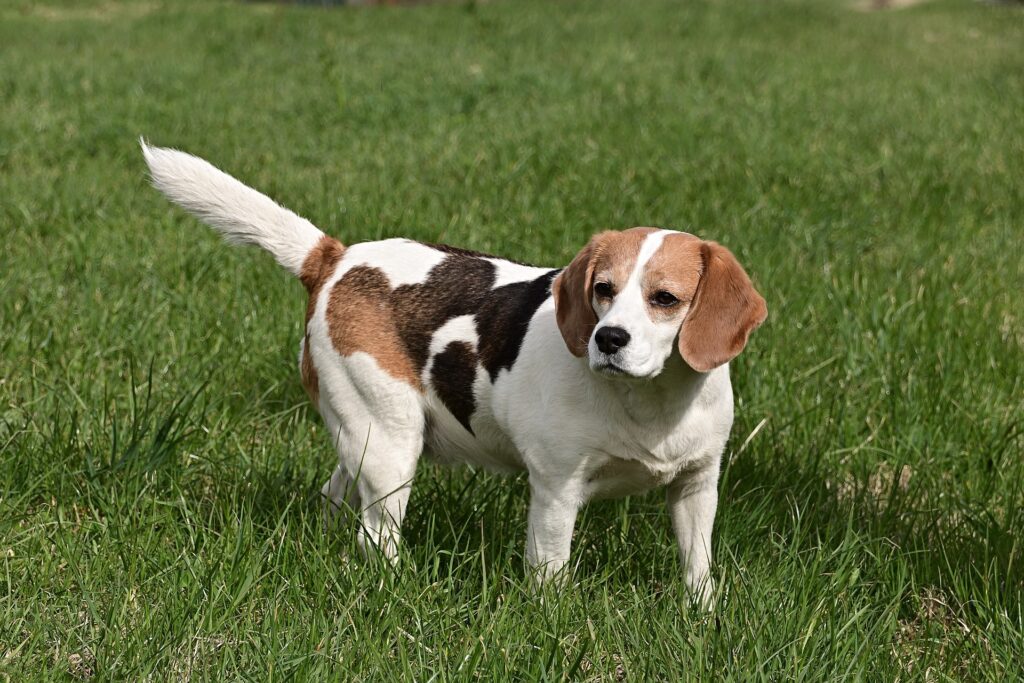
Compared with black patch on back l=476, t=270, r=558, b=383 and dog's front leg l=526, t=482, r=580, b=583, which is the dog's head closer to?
black patch on back l=476, t=270, r=558, b=383

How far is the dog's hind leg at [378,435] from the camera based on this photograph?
3514 millimetres

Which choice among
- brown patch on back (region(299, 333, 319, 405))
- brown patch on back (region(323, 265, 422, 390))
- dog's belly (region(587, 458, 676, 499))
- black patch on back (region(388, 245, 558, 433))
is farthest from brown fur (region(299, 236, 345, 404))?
dog's belly (region(587, 458, 676, 499))

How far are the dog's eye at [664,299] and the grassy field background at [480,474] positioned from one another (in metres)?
0.80

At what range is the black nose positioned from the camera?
2916 mm

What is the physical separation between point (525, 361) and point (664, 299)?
508mm

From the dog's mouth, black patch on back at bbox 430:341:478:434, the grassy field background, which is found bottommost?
the grassy field background

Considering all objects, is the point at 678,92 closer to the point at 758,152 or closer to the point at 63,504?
the point at 758,152

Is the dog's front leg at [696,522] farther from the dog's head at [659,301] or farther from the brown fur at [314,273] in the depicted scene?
the brown fur at [314,273]

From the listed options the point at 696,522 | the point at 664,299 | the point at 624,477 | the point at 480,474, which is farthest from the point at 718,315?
the point at 480,474

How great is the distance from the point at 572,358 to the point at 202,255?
3064 millimetres

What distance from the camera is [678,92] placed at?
1009 cm

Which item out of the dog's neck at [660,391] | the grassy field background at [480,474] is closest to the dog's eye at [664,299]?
the dog's neck at [660,391]

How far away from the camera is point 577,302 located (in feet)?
10.3

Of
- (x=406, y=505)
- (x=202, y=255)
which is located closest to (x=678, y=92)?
(x=202, y=255)
